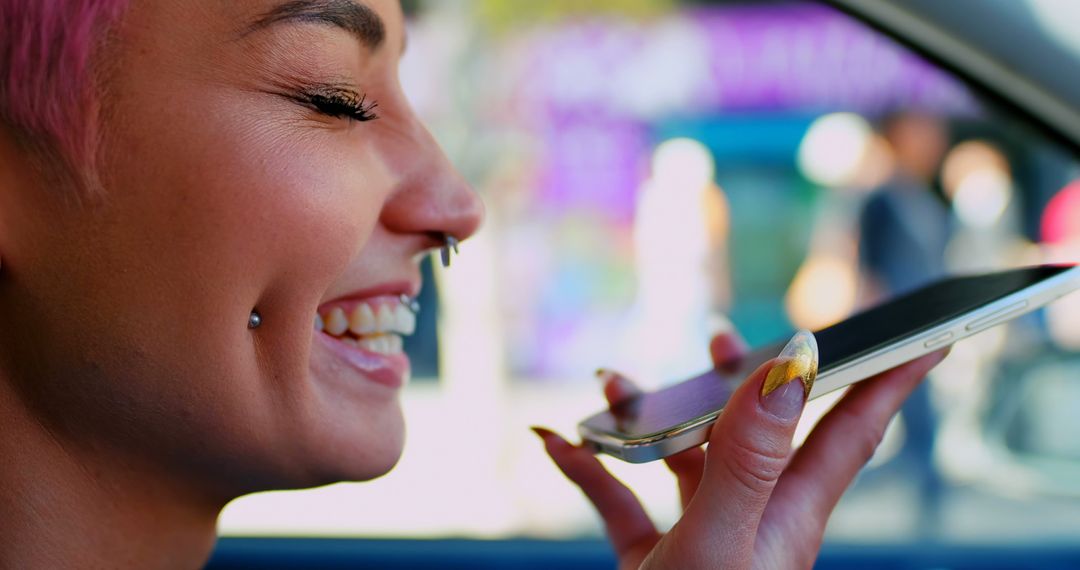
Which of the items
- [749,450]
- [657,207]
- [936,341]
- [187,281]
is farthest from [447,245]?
[657,207]

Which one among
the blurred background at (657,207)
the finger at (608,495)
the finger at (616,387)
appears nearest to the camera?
the finger at (608,495)

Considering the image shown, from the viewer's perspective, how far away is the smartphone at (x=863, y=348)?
39.3 inches

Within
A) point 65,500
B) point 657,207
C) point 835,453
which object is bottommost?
point 65,500

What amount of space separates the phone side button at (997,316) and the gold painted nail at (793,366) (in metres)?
0.25

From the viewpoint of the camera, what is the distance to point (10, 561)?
101 centimetres

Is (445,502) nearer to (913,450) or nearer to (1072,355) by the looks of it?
(913,450)

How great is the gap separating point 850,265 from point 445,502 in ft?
7.66

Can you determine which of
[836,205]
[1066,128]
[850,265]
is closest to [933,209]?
[836,205]

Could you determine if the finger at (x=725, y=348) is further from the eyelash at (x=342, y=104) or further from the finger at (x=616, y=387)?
the eyelash at (x=342, y=104)

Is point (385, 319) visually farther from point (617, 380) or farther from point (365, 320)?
point (617, 380)

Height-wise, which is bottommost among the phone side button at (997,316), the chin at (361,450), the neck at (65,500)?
the neck at (65,500)

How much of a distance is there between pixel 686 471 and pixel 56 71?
33.2 inches

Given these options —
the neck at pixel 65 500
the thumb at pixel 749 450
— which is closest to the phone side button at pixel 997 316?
the thumb at pixel 749 450

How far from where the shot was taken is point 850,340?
114 centimetres
